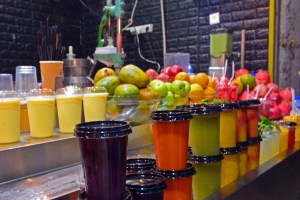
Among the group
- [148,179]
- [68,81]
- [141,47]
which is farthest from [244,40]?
[148,179]

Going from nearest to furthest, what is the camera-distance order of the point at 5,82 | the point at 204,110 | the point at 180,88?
the point at 204,110 → the point at 5,82 → the point at 180,88

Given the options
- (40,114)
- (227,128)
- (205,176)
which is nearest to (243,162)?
(227,128)

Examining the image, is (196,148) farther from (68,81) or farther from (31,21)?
(31,21)

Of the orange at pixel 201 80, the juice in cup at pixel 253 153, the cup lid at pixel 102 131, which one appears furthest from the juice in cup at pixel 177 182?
the orange at pixel 201 80

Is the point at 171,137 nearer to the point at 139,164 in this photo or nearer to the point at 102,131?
the point at 139,164

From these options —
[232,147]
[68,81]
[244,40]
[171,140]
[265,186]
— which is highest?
[244,40]

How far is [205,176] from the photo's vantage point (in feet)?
3.37

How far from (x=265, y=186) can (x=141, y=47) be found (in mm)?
3125

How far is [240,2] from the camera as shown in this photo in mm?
3377

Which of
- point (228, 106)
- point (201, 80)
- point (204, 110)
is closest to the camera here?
point (204, 110)

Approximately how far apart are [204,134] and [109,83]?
0.62 m

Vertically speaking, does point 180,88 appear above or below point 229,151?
above

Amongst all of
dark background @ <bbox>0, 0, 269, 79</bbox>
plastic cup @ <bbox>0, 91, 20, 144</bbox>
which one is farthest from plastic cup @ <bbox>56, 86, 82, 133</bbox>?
dark background @ <bbox>0, 0, 269, 79</bbox>

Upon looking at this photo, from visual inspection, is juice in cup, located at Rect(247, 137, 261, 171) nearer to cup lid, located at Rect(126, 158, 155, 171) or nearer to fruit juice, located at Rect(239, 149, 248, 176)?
fruit juice, located at Rect(239, 149, 248, 176)
